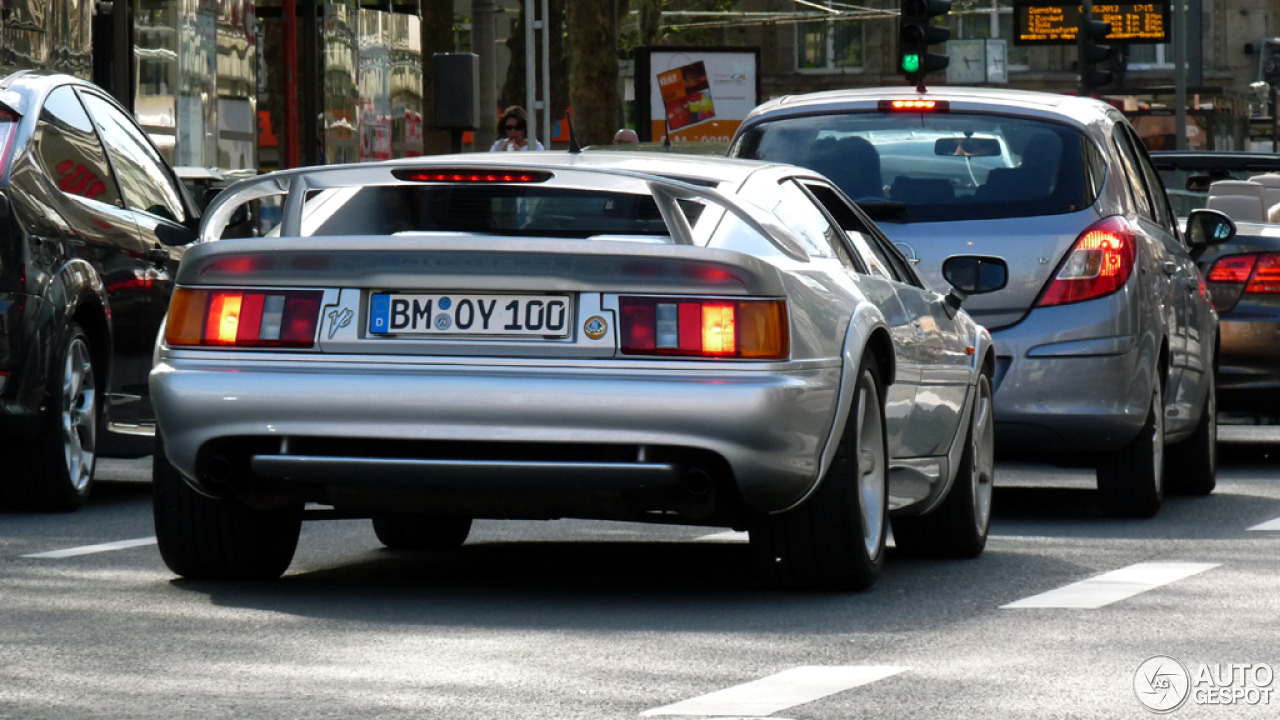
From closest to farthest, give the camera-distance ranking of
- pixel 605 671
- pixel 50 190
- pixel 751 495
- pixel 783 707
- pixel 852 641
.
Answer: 1. pixel 783 707
2. pixel 605 671
3. pixel 852 641
4. pixel 751 495
5. pixel 50 190

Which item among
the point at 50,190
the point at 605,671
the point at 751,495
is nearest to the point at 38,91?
the point at 50,190

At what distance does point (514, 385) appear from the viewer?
7.09m

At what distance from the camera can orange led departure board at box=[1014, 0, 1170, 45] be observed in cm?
4669

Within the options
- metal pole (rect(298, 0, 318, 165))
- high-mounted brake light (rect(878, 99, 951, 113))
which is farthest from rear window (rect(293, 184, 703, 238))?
metal pole (rect(298, 0, 318, 165))

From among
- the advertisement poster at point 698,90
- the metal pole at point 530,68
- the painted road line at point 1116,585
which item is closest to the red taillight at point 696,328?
the painted road line at point 1116,585

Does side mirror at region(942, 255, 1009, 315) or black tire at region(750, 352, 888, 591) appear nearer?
black tire at region(750, 352, 888, 591)

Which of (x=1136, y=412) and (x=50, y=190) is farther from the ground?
(x=50, y=190)

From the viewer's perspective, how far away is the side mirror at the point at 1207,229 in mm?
12384

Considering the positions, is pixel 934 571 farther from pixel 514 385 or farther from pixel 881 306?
pixel 514 385

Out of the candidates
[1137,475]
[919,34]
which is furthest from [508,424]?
[919,34]

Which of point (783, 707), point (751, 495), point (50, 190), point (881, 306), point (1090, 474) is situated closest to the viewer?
point (783, 707)

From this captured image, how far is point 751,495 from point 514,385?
687 mm

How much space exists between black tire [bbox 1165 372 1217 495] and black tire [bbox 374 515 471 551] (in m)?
4.09

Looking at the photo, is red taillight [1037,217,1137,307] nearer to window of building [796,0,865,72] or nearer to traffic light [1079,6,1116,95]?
traffic light [1079,6,1116,95]
